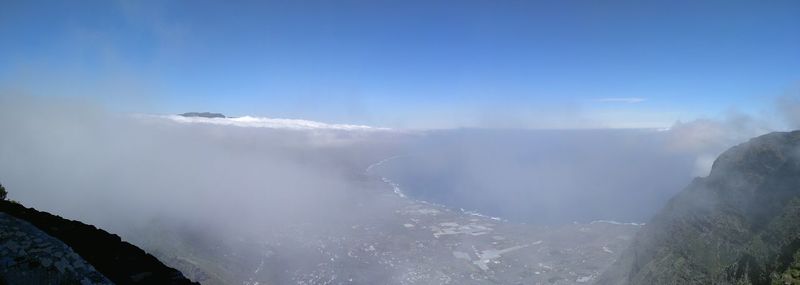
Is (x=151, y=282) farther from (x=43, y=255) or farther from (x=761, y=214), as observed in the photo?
(x=761, y=214)

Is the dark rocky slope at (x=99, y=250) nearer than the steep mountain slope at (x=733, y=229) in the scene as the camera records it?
Yes

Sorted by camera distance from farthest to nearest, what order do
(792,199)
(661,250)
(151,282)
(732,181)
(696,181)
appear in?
(696,181) → (732,181) → (661,250) → (792,199) → (151,282)

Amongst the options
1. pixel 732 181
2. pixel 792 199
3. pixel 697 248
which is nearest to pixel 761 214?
pixel 792 199

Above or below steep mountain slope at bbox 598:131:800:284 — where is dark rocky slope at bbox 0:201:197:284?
above

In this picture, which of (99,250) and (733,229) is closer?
(99,250)

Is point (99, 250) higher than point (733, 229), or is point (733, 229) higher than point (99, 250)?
point (99, 250)

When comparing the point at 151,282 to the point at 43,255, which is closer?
the point at 43,255

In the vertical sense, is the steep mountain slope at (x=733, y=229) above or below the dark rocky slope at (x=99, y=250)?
below

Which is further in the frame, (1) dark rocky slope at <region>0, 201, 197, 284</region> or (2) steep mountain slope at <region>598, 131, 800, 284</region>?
(2) steep mountain slope at <region>598, 131, 800, 284</region>
